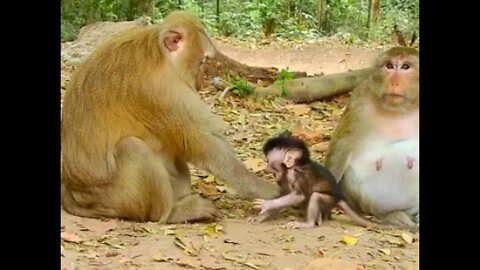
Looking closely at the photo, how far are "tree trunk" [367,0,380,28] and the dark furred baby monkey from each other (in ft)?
1.62

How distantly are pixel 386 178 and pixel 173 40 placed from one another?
0.85 m

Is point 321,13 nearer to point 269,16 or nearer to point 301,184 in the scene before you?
point 269,16

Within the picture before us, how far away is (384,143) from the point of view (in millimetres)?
2980

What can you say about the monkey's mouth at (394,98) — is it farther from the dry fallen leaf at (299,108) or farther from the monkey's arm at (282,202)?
the monkey's arm at (282,202)

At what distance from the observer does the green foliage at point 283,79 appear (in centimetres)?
305

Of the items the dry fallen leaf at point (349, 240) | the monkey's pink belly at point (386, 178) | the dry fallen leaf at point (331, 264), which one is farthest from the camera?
the monkey's pink belly at point (386, 178)

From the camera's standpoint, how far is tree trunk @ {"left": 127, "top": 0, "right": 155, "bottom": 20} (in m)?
3.03

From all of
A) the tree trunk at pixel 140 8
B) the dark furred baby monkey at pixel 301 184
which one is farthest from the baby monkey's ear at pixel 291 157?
the tree trunk at pixel 140 8

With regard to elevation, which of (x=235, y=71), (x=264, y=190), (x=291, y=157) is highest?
(x=235, y=71)

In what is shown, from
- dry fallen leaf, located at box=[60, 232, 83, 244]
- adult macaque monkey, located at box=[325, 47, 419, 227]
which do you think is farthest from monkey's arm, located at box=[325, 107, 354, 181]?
dry fallen leaf, located at box=[60, 232, 83, 244]

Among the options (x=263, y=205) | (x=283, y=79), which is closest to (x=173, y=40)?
(x=283, y=79)

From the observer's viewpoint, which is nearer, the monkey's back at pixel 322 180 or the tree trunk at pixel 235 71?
the monkey's back at pixel 322 180

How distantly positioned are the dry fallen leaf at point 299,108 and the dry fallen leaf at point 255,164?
207 mm

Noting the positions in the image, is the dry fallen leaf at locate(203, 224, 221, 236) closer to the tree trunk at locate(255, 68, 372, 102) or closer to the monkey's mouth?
the tree trunk at locate(255, 68, 372, 102)
